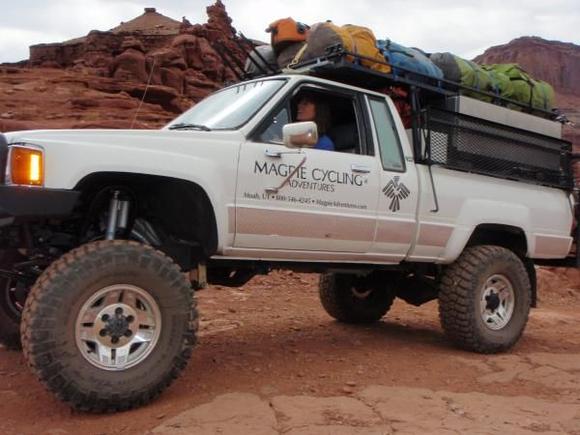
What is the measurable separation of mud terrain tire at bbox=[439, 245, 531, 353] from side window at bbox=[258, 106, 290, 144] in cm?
210

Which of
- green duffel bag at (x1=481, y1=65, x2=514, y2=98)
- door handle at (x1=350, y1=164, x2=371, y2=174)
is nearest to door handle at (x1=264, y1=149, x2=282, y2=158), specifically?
door handle at (x1=350, y1=164, x2=371, y2=174)

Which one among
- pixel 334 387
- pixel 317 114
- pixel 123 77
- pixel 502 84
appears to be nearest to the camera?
pixel 334 387

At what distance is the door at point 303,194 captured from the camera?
4180 mm

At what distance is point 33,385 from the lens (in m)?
4.11

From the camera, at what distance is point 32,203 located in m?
3.33

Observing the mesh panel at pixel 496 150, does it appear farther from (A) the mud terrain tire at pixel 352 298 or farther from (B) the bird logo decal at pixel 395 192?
(A) the mud terrain tire at pixel 352 298

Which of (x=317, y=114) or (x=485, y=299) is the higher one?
(x=317, y=114)

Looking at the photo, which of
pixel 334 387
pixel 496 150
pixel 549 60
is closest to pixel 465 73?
pixel 496 150

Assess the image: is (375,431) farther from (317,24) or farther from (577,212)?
(577,212)

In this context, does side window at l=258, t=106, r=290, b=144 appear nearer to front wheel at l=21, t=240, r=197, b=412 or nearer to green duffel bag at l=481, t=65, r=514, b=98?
front wheel at l=21, t=240, r=197, b=412

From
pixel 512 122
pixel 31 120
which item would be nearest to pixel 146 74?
pixel 31 120

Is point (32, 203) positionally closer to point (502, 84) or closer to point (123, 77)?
point (502, 84)

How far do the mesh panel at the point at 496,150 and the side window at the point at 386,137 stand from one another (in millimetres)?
375

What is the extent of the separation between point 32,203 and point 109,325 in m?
0.76
